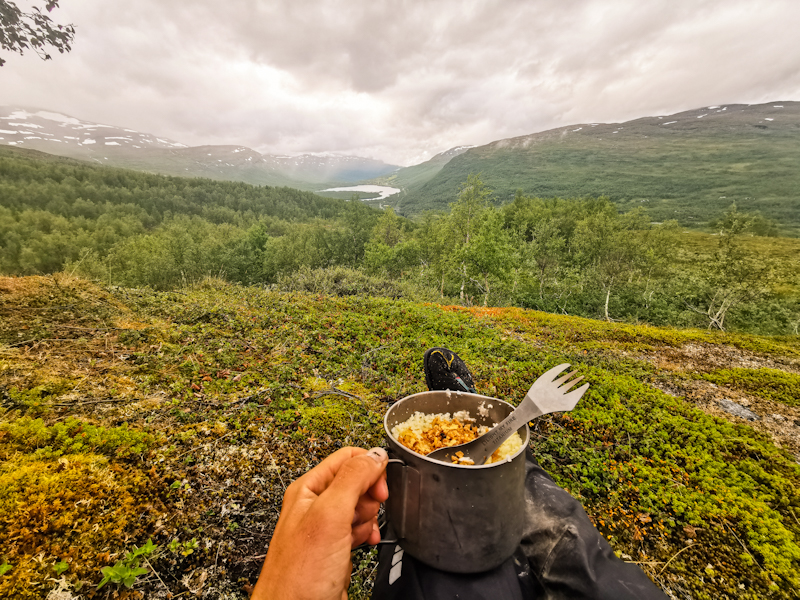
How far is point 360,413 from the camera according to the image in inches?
153

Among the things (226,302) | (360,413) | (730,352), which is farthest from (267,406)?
(730,352)

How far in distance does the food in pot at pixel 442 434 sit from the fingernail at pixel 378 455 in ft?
0.61

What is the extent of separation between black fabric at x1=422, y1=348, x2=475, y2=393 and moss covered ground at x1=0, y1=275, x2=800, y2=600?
1.02 meters

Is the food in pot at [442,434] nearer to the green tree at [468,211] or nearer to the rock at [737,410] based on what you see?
the rock at [737,410]

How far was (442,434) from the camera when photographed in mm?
1635

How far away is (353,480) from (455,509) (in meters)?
0.41

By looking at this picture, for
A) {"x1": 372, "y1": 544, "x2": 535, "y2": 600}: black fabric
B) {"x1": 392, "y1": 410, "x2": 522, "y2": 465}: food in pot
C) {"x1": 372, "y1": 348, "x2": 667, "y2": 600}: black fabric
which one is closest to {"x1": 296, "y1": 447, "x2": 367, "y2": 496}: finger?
{"x1": 392, "y1": 410, "x2": 522, "y2": 465}: food in pot

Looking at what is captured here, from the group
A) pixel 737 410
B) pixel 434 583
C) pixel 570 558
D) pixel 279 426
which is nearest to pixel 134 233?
pixel 279 426

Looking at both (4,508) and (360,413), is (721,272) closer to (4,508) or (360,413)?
(360,413)

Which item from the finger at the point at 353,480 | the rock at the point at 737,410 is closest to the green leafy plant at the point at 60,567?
the finger at the point at 353,480

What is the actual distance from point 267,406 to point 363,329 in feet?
12.6

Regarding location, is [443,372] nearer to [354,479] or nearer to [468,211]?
[354,479]

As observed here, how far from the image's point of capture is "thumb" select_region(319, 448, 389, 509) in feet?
3.55

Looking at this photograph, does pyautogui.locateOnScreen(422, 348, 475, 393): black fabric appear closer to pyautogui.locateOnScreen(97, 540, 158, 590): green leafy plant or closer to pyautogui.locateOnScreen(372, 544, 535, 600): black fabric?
pyautogui.locateOnScreen(372, 544, 535, 600): black fabric
